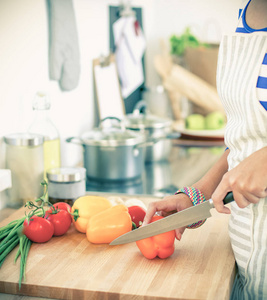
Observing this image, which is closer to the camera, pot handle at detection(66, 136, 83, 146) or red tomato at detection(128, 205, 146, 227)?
red tomato at detection(128, 205, 146, 227)

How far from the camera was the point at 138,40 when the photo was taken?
8.82 ft

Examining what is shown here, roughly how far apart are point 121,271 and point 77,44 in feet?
3.88

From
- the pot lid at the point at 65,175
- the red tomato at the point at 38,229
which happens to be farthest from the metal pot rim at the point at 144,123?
the red tomato at the point at 38,229

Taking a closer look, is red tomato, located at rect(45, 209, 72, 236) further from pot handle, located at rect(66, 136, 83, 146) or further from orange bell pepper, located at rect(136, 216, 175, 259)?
pot handle, located at rect(66, 136, 83, 146)

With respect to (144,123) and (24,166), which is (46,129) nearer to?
(24,166)

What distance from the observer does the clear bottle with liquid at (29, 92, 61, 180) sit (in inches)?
59.4

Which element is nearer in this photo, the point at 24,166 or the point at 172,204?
the point at 172,204

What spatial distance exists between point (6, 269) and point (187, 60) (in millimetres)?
2266

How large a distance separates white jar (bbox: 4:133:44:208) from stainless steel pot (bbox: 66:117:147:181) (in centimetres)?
30

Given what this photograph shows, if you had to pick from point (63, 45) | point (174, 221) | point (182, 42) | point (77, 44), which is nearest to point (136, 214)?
point (174, 221)

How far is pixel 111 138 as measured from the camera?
66.1 inches

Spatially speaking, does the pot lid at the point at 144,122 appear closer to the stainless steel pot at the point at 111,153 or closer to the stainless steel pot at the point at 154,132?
the stainless steel pot at the point at 154,132

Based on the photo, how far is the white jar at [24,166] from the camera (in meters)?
1.36

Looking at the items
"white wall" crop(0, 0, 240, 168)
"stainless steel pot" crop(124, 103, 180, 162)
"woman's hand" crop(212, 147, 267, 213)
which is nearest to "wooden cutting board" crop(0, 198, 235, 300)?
"woman's hand" crop(212, 147, 267, 213)
